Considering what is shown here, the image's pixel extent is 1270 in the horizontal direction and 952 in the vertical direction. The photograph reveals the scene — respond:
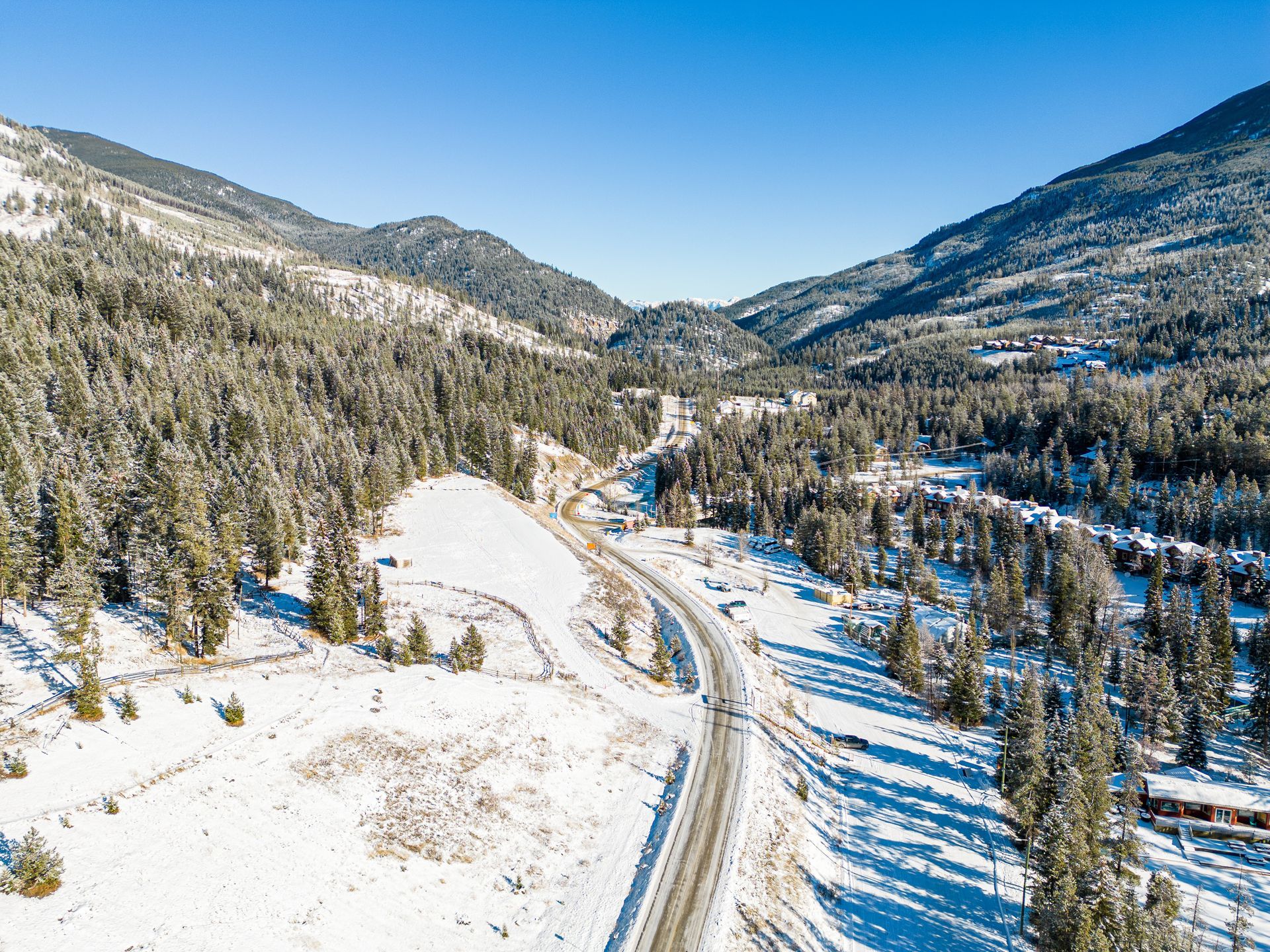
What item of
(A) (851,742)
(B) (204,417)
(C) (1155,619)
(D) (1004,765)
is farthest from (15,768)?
(C) (1155,619)

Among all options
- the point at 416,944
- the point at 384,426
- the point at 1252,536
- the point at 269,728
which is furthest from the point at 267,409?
the point at 1252,536

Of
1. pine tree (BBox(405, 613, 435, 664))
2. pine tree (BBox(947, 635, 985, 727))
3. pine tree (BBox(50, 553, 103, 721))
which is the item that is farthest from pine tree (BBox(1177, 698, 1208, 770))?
pine tree (BBox(50, 553, 103, 721))

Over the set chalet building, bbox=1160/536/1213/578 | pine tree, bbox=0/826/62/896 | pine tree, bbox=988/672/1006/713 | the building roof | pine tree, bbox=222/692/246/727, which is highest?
chalet building, bbox=1160/536/1213/578

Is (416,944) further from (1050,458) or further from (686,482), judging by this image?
(1050,458)

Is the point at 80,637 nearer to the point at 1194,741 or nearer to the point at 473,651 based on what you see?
the point at 473,651

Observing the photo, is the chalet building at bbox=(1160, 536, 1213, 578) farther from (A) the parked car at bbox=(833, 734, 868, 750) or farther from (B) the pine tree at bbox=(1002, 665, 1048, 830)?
(A) the parked car at bbox=(833, 734, 868, 750)

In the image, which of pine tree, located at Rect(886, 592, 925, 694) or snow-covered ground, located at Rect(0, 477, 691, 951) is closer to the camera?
snow-covered ground, located at Rect(0, 477, 691, 951)

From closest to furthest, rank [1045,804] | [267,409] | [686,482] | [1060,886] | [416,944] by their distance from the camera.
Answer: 1. [416,944]
2. [1060,886]
3. [1045,804]
4. [267,409]
5. [686,482]
